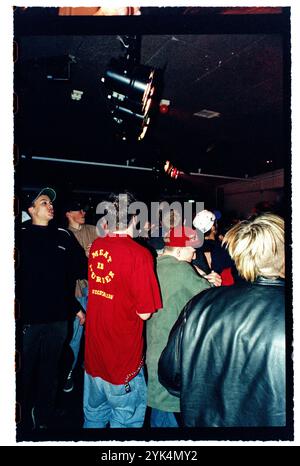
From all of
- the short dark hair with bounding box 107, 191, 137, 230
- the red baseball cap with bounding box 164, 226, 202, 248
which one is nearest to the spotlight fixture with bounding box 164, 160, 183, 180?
the red baseball cap with bounding box 164, 226, 202, 248

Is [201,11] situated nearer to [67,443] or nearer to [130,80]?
[130,80]

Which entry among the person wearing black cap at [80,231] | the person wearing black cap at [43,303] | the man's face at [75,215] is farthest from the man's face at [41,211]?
the man's face at [75,215]

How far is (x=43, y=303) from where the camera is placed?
2527 millimetres

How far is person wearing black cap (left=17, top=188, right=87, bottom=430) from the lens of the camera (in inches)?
98.9

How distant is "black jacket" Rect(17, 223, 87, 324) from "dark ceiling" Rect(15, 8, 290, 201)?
77cm

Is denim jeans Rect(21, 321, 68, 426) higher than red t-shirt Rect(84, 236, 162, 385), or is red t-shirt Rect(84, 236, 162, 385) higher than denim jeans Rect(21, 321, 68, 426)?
red t-shirt Rect(84, 236, 162, 385)

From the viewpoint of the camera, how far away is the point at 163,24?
72.9 inches

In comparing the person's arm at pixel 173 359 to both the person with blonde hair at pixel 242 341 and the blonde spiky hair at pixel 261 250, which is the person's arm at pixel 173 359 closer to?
the person with blonde hair at pixel 242 341

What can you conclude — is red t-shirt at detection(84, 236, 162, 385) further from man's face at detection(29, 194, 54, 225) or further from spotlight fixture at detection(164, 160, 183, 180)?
spotlight fixture at detection(164, 160, 183, 180)

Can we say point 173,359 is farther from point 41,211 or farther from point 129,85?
point 129,85

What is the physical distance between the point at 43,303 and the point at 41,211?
727 millimetres

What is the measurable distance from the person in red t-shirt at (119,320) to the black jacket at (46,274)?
21.3 inches

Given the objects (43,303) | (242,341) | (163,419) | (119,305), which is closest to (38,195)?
(43,303)

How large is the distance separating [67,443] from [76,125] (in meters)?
5.97
